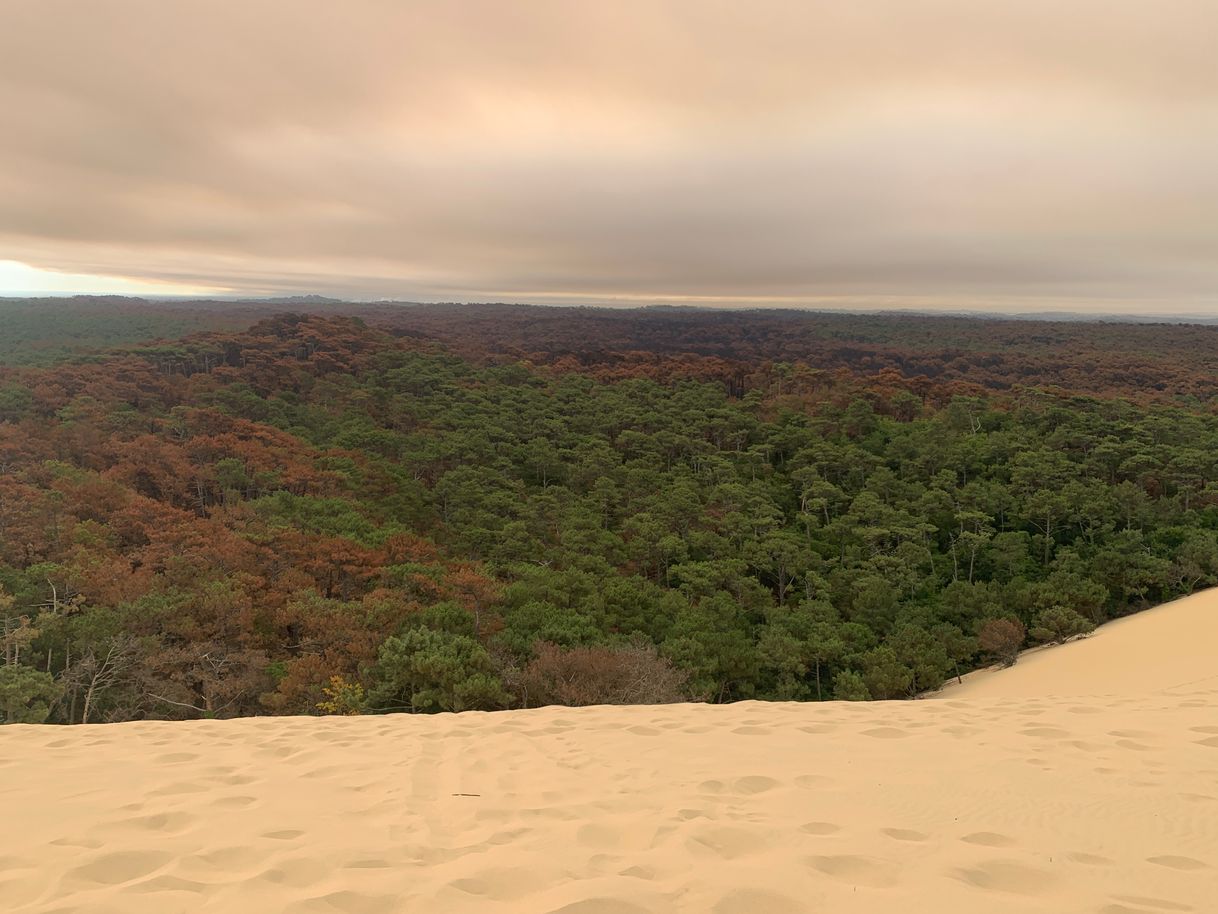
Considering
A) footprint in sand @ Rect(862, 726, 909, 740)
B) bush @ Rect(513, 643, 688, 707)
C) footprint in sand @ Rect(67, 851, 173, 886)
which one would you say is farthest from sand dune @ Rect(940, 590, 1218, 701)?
footprint in sand @ Rect(67, 851, 173, 886)

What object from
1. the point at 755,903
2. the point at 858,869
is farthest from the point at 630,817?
the point at 858,869

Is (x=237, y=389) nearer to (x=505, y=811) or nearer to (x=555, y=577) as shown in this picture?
(x=555, y=577)

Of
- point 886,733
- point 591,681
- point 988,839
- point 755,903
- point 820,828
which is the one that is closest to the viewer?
point 755,903

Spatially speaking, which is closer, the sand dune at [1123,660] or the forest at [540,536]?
the sand dune at [1123,660]

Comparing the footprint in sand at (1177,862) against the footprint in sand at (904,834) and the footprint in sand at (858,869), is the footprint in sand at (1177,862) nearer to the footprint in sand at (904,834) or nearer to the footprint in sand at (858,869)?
the footprint in sand at (904,834)

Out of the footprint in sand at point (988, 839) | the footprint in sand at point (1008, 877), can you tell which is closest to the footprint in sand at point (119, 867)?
the footprint in sand at point (1008, 877)

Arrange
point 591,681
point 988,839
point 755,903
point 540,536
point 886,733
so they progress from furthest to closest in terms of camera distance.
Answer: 1. point 540,536
2. point 591,681
3. point 886,733
4. point 988,839
5. point 755,903

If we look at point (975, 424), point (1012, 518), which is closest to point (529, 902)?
point (1012, 518)

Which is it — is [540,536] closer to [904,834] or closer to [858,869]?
[904,834]

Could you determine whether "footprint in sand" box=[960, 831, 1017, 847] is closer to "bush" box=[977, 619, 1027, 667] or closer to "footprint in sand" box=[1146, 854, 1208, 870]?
"footprint in sand" box=[1146, 854, 1208, 870]
